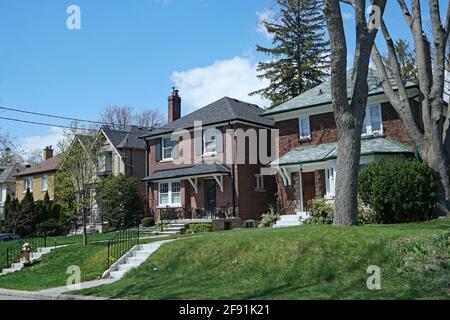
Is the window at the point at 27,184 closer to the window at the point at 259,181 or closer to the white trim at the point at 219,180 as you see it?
the white trim at the point at 219,180

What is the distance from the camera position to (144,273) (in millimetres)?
15133

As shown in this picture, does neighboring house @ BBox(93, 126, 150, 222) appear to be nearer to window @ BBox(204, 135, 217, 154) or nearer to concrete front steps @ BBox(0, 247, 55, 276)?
window @ BBox(204, 135, 217, 154)

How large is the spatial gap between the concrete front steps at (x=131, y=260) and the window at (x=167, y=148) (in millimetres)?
15729

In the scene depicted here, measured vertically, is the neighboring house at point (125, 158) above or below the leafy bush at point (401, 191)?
above

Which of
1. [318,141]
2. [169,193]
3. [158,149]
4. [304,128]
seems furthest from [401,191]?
[158,149]

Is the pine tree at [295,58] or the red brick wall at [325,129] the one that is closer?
the red brick wall at [325,129]

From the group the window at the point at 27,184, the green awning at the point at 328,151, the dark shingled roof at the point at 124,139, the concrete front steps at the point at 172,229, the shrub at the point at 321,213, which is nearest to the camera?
the shrub at the point at 321,213

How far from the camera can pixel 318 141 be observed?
2714 cm

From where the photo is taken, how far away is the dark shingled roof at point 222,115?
100 ft

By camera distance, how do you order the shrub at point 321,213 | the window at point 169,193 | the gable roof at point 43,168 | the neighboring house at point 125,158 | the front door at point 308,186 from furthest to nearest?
the gable roof at point 43,168, the neighboring house at point 125,158, the window at point 169,193, the front door at point 308,186, the shrub at point 321,213

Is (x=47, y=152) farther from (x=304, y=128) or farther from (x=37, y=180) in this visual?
(x=304, y=128)

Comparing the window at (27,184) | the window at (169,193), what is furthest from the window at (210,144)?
the window at (27,184)

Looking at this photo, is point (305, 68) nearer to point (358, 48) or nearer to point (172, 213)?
point (172, 213)

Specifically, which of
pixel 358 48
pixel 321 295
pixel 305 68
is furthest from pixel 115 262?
pixel 305 68
